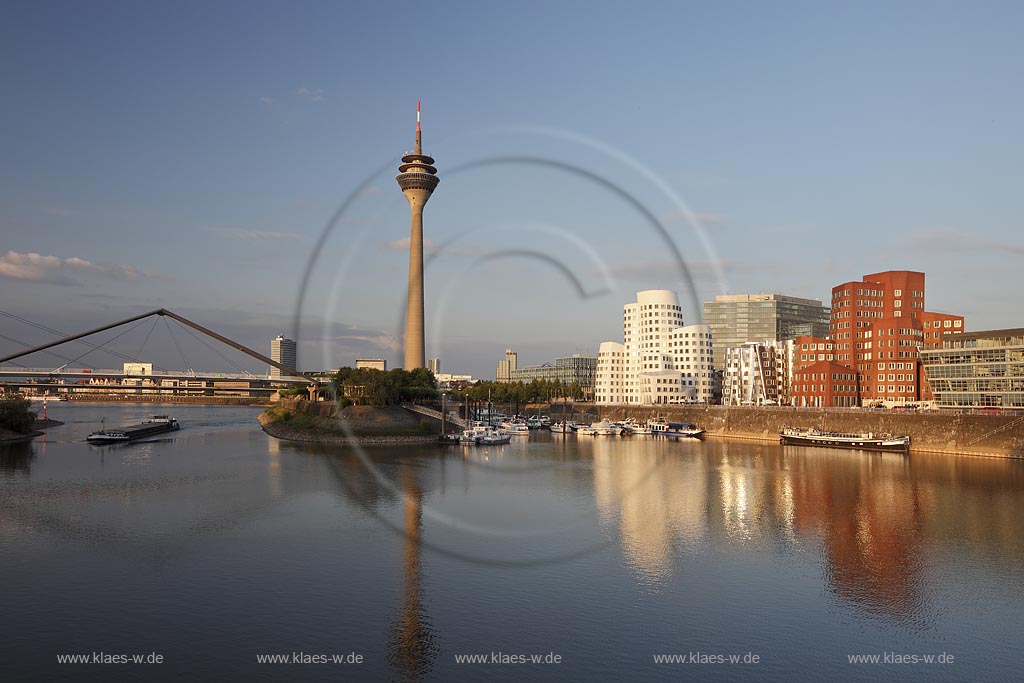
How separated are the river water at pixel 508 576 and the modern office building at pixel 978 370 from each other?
152 ft

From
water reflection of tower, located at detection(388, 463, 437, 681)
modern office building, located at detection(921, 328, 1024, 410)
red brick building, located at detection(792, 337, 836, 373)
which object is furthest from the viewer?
red brick building, located at detection(792, 337, 836, 373)

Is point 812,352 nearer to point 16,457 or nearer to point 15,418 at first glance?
point 16,457

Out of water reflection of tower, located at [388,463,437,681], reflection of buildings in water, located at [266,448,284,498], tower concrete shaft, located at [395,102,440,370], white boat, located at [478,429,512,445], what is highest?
tower concrete shaft, located at [395,102,440,370]

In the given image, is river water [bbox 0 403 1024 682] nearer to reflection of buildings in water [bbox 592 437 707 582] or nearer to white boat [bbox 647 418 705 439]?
reflection of buildings in water [bbox 592 437 707 582]

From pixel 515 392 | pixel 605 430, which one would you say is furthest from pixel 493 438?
pixel 515 392

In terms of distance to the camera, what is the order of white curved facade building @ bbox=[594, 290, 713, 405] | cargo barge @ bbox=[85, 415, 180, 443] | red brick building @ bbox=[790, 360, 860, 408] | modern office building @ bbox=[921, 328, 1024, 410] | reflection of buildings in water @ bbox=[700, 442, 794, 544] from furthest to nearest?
white curved facade building @ bbox=[594, 290, 713, 405] < red brick building @ bbox=[790, 360, 860, 408] < modern office building @ bbox=[921, 328, 1024, 410] < cargo barge @ bbox=[85, 415, 180, 443] < reflection of buildings in water @ bbox=[700, 442, 794, 544]

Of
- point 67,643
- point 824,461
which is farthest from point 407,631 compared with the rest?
point 824,461

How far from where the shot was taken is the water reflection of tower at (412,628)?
26.2 meters

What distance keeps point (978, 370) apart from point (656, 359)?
69558 millimetres

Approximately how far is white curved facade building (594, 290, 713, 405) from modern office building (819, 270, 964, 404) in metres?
30.0

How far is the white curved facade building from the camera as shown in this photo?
167m

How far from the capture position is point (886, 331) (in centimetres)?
13150

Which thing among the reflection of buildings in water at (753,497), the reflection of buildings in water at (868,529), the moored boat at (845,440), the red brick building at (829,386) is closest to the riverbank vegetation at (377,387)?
the reflection of buildings in water at (753,497)

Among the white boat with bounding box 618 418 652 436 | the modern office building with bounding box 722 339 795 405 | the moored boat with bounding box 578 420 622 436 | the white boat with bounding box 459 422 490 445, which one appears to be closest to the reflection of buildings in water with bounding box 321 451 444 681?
the white boat with bounding box 459 422 490 445
